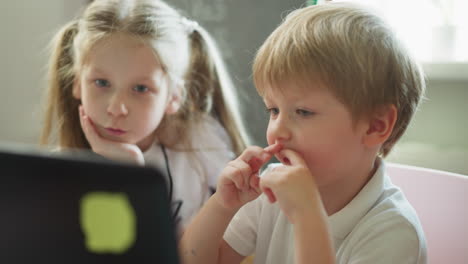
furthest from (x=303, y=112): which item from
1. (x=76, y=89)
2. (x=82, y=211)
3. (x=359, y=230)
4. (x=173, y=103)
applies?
(x=76, y=89)

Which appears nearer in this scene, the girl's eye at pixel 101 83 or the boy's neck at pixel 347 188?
the boy's neck at pixel 347 188

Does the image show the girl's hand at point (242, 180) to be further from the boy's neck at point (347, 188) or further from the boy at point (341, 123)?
the boy's neck at point (347, 188)

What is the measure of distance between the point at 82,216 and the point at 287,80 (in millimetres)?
545

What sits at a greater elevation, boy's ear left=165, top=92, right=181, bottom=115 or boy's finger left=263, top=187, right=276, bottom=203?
boy's finger left=263, top=187, right=276, bottom=203

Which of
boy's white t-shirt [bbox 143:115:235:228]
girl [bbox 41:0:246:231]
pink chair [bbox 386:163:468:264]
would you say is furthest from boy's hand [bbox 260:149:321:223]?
boy's white t-shirt [bbox 143:115:235:228]

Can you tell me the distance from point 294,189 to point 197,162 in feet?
2.48

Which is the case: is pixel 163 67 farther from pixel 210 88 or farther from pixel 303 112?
pixel 303 112

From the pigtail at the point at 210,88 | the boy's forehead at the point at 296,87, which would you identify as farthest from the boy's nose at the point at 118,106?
the boy's forehead at the point at 296,87

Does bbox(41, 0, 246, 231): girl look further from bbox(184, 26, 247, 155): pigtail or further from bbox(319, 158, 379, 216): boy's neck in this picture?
bbox(319, 158, 379, 216): boy's neck

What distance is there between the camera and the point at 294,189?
2.37ft

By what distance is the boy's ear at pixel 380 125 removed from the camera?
838mm

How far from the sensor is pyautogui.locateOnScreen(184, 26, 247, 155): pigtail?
4.87ft

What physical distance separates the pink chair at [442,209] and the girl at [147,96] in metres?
0.57

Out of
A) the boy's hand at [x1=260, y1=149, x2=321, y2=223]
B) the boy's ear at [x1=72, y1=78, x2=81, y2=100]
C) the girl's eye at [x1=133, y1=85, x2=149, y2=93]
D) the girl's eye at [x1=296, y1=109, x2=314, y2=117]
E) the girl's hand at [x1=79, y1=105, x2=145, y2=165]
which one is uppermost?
the girl's eye at [x1=296, y1=109, x2=314, y2=117]
